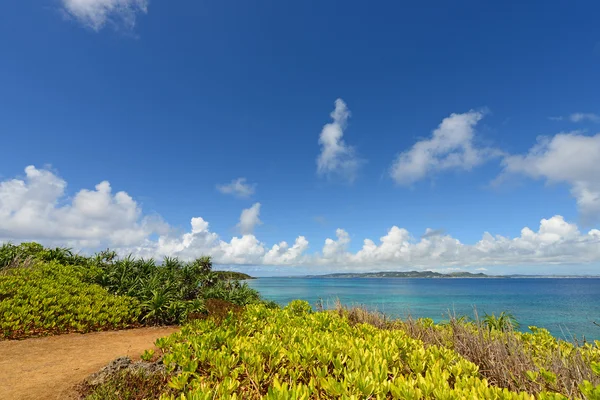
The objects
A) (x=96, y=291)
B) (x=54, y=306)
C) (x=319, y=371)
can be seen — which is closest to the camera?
(x=319, y=371)

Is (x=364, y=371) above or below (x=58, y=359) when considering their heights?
above

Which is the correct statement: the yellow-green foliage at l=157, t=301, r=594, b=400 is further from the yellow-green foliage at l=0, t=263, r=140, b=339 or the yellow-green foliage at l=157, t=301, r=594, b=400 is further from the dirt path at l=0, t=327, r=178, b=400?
the yellow-green foliage at l=0, t=263, r=140, b=339

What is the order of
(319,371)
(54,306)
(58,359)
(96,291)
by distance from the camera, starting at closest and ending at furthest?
(319,371)
(58,359)
(54,306)
(96,291)

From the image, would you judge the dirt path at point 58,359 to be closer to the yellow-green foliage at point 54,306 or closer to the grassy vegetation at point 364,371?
the yellow-green foliage at point 54,306

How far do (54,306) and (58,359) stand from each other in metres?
3.06

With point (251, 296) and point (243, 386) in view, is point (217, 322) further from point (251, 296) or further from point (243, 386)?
point (251, 296)

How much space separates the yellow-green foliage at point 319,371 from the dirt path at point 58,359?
1970mm

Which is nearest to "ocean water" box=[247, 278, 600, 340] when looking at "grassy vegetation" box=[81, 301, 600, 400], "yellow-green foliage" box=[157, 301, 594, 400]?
"grassy vegetation" box=[81, 301, 600, 400]

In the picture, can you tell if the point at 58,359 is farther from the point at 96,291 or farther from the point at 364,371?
the point at 364,371

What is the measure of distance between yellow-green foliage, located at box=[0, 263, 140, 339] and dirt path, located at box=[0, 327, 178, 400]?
447mm

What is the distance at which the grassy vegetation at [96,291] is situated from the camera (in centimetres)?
817

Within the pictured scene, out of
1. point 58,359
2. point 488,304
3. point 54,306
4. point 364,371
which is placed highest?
point 364,371

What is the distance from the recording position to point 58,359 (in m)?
6.14

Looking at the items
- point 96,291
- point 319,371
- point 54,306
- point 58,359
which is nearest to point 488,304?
point 96,291
